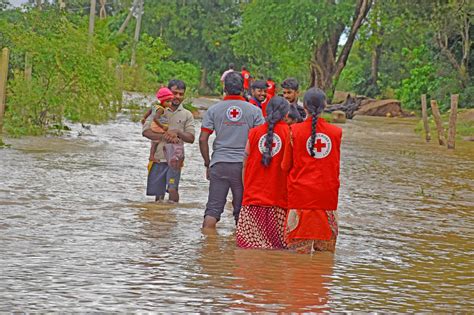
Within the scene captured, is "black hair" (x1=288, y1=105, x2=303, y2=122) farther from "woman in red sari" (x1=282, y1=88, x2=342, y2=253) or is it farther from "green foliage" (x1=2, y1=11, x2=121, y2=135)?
"green foliage" (x1=2, y1=11, x2=121, y2=135)

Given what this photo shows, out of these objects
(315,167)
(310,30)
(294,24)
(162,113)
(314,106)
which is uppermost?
(294,24)

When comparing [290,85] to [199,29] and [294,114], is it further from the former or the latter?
[199,29]

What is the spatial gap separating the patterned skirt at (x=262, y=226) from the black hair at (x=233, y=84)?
118cm

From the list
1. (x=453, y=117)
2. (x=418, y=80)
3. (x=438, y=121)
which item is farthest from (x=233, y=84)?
(x=418, y=80)

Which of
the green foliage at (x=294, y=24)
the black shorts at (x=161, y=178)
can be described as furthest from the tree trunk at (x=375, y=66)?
the black shorts at (x=161, y=178)

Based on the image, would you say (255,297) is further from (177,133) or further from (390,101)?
(390,101)

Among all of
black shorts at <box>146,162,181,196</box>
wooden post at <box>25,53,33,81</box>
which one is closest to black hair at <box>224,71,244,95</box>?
black shorts at <box>146,162,181,196</box>

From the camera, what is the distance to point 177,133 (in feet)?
41.5

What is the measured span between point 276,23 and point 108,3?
1272 inches

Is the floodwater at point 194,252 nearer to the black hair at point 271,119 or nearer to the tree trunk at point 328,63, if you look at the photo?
the black hair at point 271,119

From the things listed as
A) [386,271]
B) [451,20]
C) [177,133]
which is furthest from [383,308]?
[451,20]

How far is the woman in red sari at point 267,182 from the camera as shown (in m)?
10.1

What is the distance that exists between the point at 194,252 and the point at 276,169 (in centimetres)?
107

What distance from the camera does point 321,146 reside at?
32.4 ft
